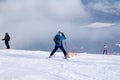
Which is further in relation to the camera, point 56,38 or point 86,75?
point 56,38

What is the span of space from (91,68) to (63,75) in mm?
3121

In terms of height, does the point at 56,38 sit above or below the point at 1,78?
above

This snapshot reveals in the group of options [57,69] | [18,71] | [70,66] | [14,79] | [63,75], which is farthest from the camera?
[70,66]

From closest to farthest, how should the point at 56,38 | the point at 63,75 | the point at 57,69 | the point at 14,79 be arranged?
the point at 14,79 → the point at 63,75 → the point at 57,69 → the point at 56,38

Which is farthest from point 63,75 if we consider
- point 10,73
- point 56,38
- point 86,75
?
point 56,38

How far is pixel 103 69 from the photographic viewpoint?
64.7 feet

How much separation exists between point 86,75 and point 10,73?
12.7 ft

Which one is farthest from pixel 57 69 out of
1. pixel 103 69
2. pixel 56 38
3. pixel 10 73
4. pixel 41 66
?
pixel 56 38

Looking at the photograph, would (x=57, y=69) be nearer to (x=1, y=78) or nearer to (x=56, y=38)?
(x=1, y=78)

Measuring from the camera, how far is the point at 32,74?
1538 centimetres

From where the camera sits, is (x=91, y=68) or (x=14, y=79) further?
(x=91, y=68)

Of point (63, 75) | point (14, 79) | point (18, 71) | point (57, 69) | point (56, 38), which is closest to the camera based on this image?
point (14, 79)

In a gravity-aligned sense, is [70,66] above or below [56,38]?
below

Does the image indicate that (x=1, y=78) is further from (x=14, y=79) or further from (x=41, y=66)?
(x=41, y=66)
